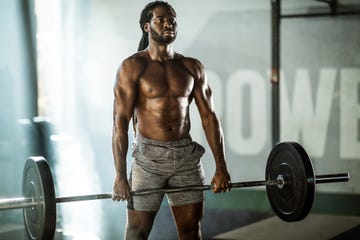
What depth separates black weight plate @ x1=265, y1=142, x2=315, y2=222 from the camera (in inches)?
128

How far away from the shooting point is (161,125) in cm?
324

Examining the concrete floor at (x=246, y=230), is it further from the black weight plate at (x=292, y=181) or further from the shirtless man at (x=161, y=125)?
the shirtless man at (x=161, y=125)

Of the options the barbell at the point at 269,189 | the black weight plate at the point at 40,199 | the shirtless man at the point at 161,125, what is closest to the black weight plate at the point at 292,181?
the barbell at the point at 269,189

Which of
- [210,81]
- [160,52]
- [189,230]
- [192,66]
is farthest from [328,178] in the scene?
[210,81]

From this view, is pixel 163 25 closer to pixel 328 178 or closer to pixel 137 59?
pixel 137 59

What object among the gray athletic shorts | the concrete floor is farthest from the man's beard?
the concrete floor

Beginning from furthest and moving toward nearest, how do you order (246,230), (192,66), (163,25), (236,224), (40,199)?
(236,224) → (246,230) → (192,66) → (163,25) → (40,199)

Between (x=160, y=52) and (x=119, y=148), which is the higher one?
(x=160, y=52)

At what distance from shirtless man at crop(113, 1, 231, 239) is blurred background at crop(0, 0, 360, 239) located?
246cm

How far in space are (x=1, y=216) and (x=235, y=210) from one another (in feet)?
6.81

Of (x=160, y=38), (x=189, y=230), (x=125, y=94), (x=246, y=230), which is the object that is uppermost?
(x=160, y=38)

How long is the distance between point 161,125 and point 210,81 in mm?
3835

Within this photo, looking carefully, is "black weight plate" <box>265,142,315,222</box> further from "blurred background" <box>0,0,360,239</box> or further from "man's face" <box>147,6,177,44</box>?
"blurred background" <box>0,0,360,239</box>

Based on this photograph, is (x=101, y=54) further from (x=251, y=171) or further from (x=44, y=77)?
(x=251, y=171)
